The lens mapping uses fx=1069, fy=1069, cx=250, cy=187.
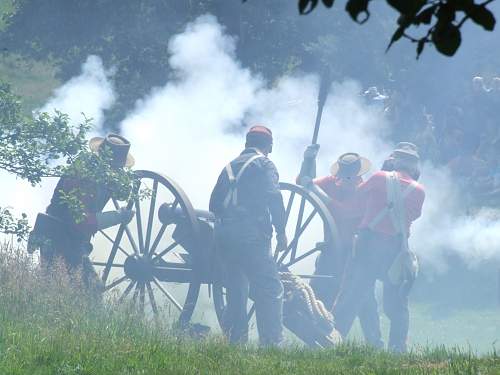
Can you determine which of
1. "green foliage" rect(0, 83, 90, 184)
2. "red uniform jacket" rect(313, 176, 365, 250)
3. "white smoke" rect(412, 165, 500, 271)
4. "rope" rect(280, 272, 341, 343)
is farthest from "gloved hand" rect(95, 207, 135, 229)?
"white smoke" rect(412, 165, 500, 271)

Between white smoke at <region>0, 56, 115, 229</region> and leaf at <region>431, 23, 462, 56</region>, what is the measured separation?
8.01 m

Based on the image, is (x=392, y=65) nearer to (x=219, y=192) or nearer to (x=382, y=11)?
(x=382, y=11)

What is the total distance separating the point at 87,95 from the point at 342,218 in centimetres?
526

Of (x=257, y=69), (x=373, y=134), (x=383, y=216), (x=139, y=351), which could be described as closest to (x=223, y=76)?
(x=257, y=69)

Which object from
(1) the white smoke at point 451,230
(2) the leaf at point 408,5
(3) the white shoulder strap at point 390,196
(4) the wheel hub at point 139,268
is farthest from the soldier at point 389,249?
(2) the leaf at point 408,5

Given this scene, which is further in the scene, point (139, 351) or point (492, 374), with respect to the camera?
point (139, 351)

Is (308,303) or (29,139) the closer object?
(29,139)

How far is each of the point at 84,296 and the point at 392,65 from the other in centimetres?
935

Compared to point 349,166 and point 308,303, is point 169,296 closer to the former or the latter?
point 308,303

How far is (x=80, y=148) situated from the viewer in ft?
28.0

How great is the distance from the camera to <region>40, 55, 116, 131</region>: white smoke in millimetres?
13422

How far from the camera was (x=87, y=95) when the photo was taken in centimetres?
1433

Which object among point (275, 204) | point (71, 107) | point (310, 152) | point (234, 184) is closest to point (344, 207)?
point (310, 152)

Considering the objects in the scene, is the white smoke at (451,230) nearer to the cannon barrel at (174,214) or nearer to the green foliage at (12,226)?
the cannon barrel at (174,214)
